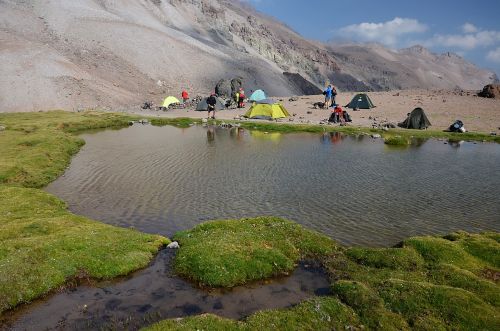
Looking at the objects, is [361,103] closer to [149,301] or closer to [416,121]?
[416,121]

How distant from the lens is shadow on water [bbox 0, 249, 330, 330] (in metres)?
15.3

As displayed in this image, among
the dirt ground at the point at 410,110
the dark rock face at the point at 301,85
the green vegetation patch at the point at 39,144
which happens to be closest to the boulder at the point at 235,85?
the dirt ground at the point at 410,110

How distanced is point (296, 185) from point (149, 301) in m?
19.3

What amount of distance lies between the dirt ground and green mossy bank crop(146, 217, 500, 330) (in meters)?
52.0

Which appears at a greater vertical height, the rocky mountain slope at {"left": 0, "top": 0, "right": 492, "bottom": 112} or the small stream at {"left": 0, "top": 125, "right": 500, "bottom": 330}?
the rocky mountain slope at {"left": 0, "top": 0, "right": 492, "bottom": 112}

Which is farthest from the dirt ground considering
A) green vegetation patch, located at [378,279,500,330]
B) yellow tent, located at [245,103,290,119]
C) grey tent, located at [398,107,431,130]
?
green vegetation patch, located at [378,279,500,330]

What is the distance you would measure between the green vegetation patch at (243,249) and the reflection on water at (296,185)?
2.37 m

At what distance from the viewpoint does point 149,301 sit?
16719 millimetres

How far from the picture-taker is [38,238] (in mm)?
20578

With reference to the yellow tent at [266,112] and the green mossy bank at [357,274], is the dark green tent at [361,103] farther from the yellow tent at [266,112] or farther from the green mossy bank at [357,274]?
the green mossy bank at [357,274]

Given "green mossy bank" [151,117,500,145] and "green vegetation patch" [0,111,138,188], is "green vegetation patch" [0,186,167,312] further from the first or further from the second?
"green mossy bank" [151,117,500,145]

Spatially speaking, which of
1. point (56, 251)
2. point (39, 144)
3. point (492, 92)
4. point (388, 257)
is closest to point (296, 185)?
point (388, 257)

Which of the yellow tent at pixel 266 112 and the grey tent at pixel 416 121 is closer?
the grey tent at pixel 416 121

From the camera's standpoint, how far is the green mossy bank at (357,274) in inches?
575
